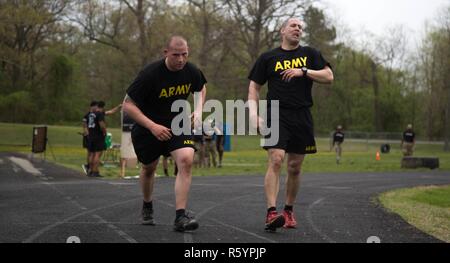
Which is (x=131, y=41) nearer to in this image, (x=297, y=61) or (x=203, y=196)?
(x=203, y=196)

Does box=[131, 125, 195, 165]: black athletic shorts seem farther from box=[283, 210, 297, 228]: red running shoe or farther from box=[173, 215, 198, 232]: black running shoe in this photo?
box=[283, 210, 297, 228]: red running shoe

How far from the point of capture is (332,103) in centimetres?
8362

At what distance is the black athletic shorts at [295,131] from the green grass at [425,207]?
1713 millimetres

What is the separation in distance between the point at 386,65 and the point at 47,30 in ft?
151

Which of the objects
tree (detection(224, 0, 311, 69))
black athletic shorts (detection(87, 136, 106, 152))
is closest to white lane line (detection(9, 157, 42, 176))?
black athletic shorts (detection(87, 136, 106, 152))

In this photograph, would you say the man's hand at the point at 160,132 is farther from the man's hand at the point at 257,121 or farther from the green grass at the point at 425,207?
the green grass at the point at 425,207

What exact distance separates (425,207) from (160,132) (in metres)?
5.93

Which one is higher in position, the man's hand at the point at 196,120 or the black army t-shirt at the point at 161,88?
the black army t-shirt at the point at 161,88

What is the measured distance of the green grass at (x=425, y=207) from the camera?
8.32 m

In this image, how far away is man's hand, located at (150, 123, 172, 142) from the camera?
23.3 feet

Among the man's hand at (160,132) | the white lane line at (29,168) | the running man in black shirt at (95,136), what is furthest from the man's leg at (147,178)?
the white lane line at (29,168)

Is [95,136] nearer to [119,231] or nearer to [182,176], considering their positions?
[182,176]

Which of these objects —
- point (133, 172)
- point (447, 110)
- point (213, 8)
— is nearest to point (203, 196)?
point (133, 172)

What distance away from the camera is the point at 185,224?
691 cm
